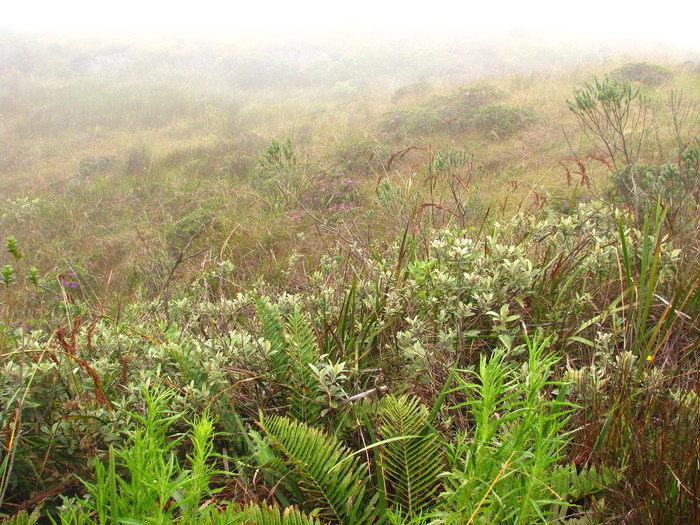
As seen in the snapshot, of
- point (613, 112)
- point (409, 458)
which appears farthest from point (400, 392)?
point (613, 112)

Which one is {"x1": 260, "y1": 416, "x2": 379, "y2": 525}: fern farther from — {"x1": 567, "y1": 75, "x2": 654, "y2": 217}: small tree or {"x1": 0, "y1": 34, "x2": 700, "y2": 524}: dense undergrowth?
{"x1": 567, "y1": 75, "x2": 654, "y2": 217}: small tree

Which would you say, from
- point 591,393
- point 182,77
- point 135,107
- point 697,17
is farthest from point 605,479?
point 697,17

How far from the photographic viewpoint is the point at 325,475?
107cm

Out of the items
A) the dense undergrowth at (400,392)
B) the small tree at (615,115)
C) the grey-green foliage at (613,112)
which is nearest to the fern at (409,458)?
the dense undergrowth at (400,392)

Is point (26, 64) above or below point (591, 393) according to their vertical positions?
above

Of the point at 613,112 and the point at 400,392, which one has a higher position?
the point at 613,112

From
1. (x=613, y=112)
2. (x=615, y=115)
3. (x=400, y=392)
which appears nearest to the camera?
(x=400, y=392)

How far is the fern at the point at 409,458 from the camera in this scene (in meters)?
1.03

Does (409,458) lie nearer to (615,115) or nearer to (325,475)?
(325,475)

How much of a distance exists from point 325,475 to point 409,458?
222 mm

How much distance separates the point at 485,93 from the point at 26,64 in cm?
2322

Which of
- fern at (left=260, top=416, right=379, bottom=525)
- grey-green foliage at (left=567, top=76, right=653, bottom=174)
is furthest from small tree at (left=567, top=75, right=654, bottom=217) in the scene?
fern at (left=260, top=416, right=379, bottom=525)

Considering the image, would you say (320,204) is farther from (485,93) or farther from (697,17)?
(697,17)

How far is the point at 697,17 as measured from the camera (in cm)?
2789
